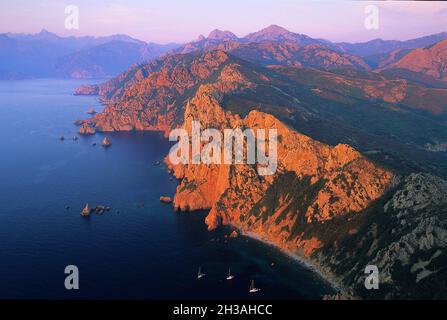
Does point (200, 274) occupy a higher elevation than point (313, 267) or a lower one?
higher

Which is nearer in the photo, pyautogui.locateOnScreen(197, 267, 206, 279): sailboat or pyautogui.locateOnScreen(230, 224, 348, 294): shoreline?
pyautogui.locateOnScreen(230, 224, 348, 294): shoreline

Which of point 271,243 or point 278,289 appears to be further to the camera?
point 271,243

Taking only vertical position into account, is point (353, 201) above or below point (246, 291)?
above

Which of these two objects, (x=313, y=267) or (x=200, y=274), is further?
(x=313, y=267)

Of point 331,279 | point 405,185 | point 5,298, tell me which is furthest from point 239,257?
point 5,298

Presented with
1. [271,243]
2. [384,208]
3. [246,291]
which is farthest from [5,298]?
[384,208]

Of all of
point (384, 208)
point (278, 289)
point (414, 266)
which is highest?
point (384, 208)

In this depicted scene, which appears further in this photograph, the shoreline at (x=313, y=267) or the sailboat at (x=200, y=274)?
the sailboat at (x=200, y=274)
